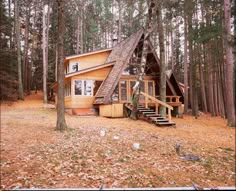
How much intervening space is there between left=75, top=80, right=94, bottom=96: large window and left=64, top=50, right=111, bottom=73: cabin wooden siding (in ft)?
10.5

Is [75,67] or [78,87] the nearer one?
[78,87]

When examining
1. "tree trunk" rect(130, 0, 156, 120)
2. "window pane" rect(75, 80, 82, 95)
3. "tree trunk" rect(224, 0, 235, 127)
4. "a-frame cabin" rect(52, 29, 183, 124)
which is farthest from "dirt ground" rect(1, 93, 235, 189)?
"window pane" rect(75, 80, 82, 95)

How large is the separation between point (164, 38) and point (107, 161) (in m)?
19.8

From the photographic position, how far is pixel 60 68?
31.6 ft

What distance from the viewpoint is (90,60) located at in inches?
845

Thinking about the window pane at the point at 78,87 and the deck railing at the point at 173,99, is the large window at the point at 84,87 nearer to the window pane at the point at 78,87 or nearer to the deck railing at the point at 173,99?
the window pane at the point at 78,87

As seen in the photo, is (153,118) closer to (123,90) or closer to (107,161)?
(123,90)

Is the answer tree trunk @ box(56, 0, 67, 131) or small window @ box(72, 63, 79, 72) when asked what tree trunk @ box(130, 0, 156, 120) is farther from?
small window @ box(72, 63, 79, 72)

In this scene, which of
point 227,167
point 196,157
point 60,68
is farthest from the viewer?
point 60,68

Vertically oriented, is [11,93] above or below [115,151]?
above

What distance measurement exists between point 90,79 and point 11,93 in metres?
10.7

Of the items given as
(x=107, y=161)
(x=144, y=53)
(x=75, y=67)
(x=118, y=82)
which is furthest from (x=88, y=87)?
(x=107, y=161)

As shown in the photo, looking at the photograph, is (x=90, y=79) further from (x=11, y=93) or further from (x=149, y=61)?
(x=11, y=93)

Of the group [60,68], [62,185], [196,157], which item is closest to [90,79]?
[60,68]
